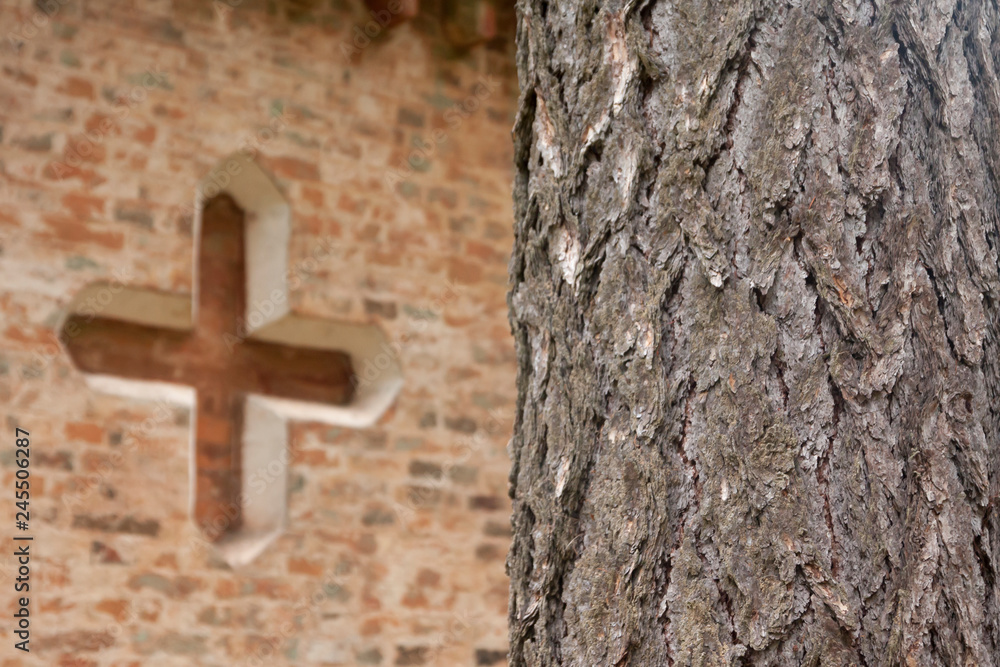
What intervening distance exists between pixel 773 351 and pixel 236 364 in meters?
3.06

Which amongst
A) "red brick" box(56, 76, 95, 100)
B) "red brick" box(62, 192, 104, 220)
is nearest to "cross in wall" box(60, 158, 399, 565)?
"red brick" box(62, 192, 104, 220)

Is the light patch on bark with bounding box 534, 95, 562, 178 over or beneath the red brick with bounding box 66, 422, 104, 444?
over

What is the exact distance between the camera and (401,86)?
415 centimetres

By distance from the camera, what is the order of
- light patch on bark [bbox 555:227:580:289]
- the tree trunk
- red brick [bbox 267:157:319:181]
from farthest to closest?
1. red brick [bbox 267:157:319:181]
2. light patch on bark [bbox 555:227:580:289]
3. the tree trunk

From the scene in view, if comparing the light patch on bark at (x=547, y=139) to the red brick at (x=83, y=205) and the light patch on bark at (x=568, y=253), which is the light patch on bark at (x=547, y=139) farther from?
the red brick at (x=83, y=205)

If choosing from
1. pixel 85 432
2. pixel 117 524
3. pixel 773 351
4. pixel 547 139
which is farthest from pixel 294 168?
pixel 773 351

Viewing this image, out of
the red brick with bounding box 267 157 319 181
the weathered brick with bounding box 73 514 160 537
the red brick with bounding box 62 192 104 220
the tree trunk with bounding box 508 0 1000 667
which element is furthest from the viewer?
the red brick with bounding box 267 157 319 181

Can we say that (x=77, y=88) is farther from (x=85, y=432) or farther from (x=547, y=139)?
(x=547, y=139)

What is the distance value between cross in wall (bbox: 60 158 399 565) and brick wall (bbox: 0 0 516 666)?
85 mm

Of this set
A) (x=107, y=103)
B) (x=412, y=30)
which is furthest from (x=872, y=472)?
(x=412, y=30)

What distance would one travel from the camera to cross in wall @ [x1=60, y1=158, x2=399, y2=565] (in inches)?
141

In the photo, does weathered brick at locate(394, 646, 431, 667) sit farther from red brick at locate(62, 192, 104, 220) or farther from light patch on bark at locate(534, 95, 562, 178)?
light patch on bark at locate(534, 95, 562, 178)

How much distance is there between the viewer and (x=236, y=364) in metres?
3.74

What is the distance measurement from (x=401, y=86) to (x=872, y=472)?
3.50 metres
